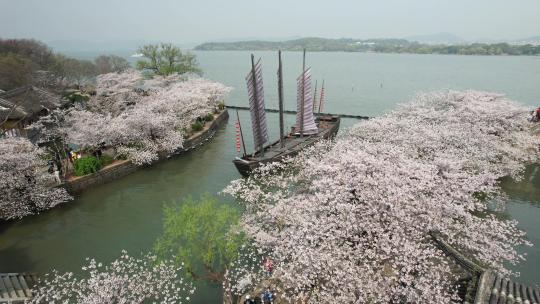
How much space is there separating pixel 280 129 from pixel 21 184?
17.3m

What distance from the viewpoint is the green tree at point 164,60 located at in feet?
159

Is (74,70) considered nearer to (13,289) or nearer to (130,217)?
(130,217)

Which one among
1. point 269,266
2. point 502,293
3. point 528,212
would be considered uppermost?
point 502,293

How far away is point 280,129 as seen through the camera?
84.7 feet

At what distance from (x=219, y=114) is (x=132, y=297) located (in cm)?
3273

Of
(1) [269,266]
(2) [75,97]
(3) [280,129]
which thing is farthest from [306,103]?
(2) [75,97]

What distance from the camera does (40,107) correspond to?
29766 mm

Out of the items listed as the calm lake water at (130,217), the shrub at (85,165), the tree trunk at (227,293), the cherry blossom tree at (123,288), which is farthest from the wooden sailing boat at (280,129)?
the tree trunk at (227,293)

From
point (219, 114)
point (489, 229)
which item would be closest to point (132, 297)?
point (489, 229)

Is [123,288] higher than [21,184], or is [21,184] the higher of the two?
[21,184]

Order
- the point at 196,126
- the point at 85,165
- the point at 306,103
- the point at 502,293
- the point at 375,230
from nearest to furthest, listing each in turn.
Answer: the point at 502,293 < the point at 375,230 < the point at 85,165 < the point at 306,103 < the point at 196,126

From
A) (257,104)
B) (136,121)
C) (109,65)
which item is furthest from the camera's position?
(109,65)

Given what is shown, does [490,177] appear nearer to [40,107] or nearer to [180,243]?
[180,243]

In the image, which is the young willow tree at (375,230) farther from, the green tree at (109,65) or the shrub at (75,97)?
the green tree at (109,65)
